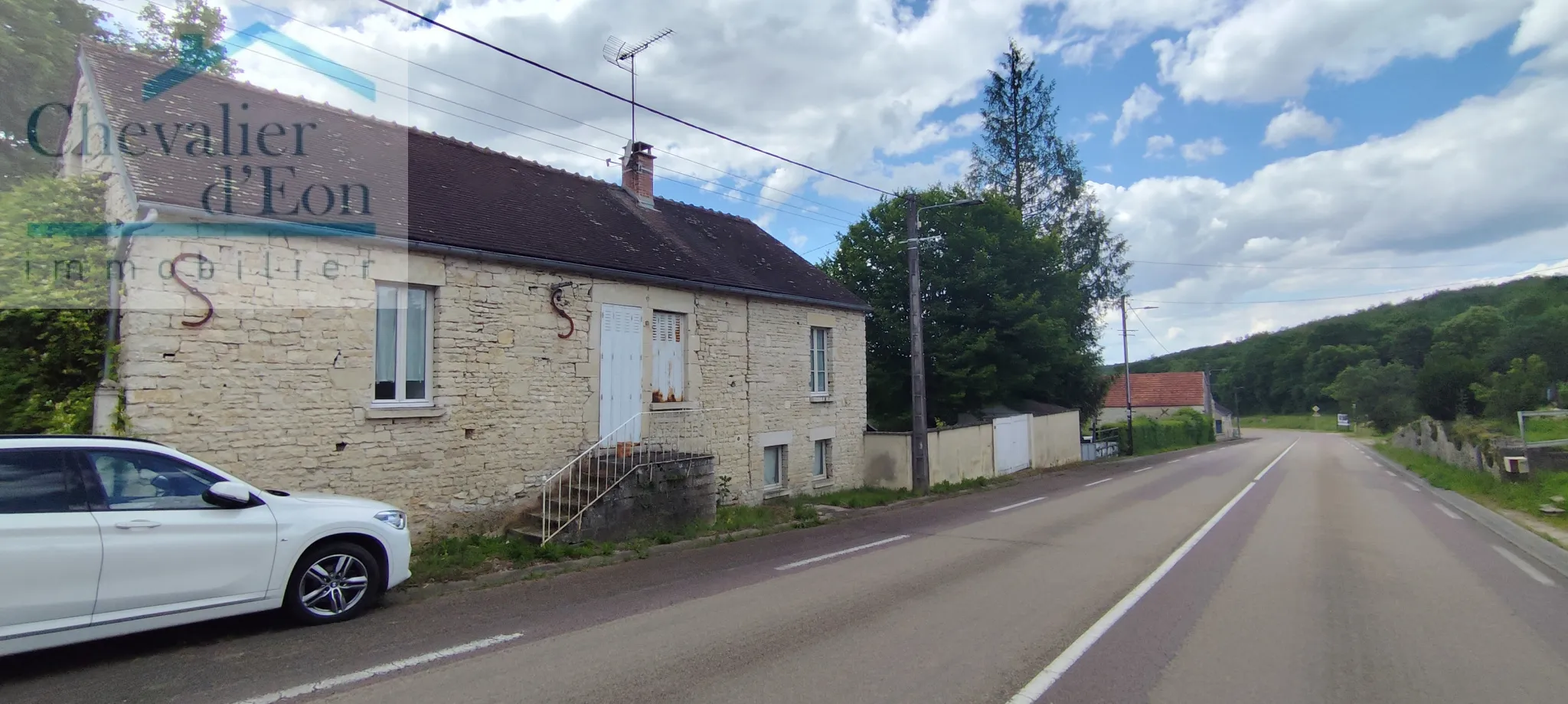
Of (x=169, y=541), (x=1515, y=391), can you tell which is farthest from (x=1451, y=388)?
(x=169, y=541)

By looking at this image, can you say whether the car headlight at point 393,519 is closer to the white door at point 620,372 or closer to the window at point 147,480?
the window at point 147,480

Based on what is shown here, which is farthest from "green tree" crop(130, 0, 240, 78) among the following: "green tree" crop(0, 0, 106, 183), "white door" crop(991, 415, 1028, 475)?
"white door" crop(991, 415, 1028, 475)

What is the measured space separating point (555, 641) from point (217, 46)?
603 inches

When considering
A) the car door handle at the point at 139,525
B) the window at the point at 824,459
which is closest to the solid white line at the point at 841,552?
the car door handle at the point at 139,525

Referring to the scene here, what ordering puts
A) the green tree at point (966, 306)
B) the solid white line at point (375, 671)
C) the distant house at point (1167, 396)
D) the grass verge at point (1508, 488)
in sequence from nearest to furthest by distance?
1. the solid white line at point (375, 671)
2. the grass verge at point (1508, 488)
3. the green tree at point (966, 306)
4. the distant house at point (1167, 396)

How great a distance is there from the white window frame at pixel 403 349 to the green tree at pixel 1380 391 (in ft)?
188

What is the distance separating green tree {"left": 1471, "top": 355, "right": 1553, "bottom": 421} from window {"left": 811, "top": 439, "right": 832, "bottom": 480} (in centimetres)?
3188

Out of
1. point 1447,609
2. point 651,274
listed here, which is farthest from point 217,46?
point 1447,609

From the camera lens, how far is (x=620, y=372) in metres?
12.1

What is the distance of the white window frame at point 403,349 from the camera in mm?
9320

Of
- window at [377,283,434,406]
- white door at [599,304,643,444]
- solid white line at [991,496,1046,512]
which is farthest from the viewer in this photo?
solid white line at [991,496,1046,512]

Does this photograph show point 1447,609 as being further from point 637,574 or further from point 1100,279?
point 1100,279

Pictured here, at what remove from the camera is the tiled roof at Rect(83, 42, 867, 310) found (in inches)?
338

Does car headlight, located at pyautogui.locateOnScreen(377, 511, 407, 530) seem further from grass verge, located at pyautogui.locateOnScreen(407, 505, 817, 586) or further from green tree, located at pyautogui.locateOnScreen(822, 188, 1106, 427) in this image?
green tree, located at pyautogui.locateOnScreen(822, 188, 1106, 427)
